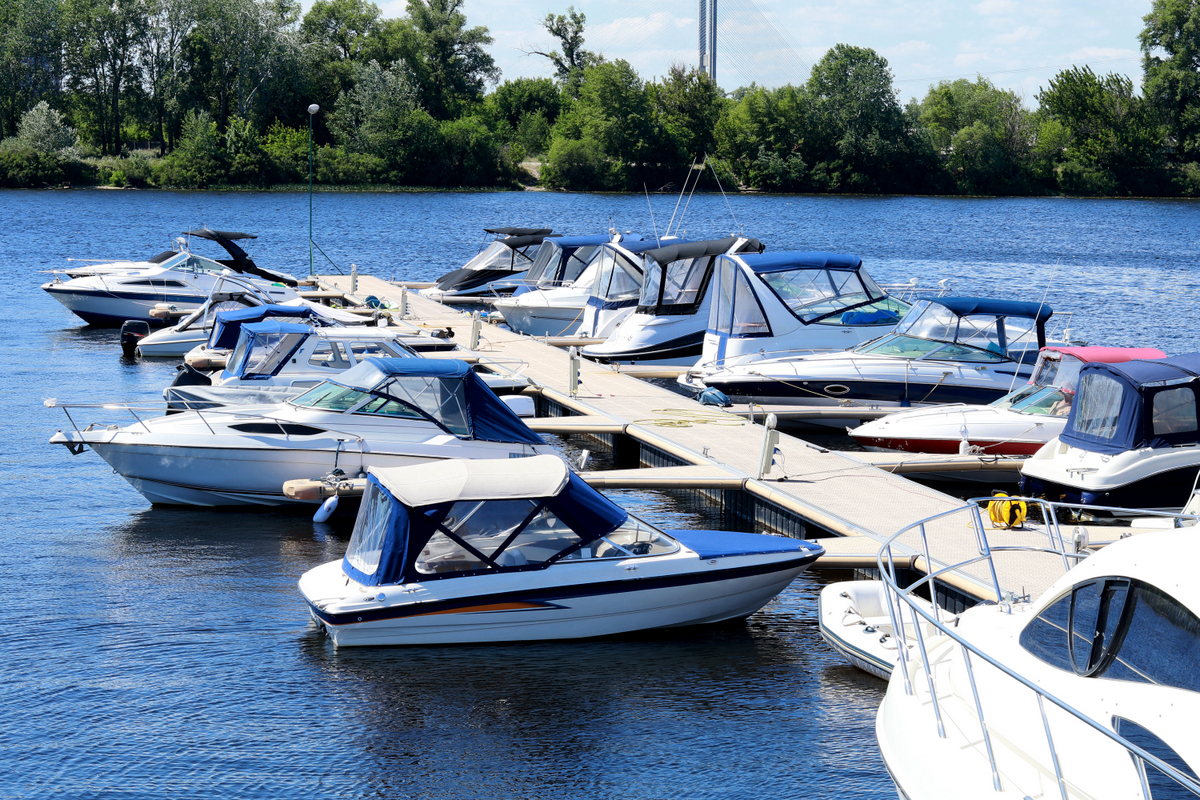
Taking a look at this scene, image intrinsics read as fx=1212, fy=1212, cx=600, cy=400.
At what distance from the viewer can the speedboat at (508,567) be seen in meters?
11.5

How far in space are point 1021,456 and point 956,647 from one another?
1107 centimetres

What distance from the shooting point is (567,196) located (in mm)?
105125

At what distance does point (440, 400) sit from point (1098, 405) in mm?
8527

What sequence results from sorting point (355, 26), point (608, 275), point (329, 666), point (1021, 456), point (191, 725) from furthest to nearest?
point (355, 26) < point (608, 275) < point (1021, 456) < point (329, 666) < point (191, 725)

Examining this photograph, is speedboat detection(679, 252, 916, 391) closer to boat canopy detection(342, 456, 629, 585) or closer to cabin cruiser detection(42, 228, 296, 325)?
boat canopy detection(342, 456, 629, 585)

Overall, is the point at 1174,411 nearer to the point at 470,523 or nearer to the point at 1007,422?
the point at 1007,422

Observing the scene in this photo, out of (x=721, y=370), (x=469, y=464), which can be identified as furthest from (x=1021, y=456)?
(x=469, y=464)

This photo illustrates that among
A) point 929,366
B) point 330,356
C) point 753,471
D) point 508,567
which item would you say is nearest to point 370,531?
point 508,567

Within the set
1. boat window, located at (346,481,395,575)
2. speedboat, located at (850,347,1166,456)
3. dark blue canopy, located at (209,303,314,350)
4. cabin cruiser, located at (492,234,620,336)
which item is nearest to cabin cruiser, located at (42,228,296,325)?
cabin cruiser, located at (492,234,620,336)

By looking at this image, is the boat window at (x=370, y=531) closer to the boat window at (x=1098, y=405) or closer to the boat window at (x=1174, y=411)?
the boat window at (x=1098, y=405)

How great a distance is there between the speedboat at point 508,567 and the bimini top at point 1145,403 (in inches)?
208

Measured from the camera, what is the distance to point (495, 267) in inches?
1545

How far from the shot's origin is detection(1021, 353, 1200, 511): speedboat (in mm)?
14727

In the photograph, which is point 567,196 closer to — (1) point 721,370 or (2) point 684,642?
(1) point 721,370
